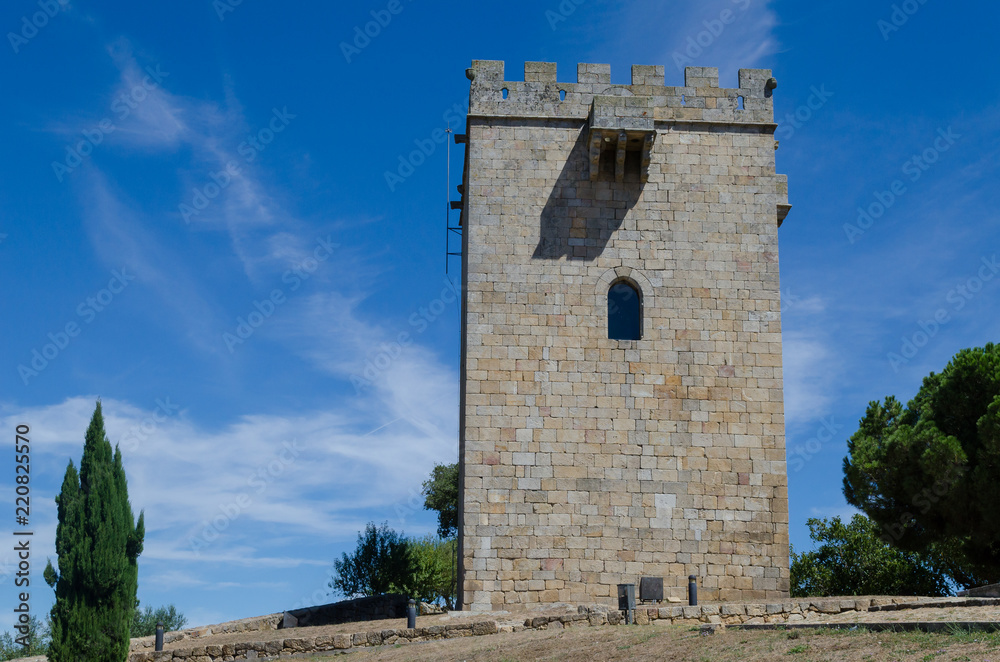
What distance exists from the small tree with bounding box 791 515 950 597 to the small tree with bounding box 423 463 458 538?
1049 cm

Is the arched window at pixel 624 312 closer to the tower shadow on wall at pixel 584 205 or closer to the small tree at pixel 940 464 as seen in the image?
the tower shadow on wall at pixel 584 205

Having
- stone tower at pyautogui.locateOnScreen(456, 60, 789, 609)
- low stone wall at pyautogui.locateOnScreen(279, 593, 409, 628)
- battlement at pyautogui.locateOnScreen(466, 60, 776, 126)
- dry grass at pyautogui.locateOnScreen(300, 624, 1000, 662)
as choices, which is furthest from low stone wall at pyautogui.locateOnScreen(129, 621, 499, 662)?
battlement at pyautogui.locateOnScreen(466, 60, 776, 126)

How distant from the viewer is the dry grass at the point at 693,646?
852 centimetres

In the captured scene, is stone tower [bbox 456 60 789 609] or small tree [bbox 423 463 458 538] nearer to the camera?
stone tower [bbox 456 60 789 609]

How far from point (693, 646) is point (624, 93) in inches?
438

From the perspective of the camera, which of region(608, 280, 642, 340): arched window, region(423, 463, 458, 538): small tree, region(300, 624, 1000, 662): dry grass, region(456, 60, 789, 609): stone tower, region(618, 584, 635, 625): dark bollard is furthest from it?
region(423, 463, 458, 538): small tree

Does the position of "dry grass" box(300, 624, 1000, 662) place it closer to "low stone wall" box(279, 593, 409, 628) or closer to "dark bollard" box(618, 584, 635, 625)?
"dark bollard" box(618, 584, 635, 625)

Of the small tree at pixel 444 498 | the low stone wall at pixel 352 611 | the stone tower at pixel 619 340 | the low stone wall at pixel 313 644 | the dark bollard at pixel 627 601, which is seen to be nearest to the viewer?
the dark bollard at pixel 627 601

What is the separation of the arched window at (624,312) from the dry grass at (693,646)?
5.95 metres

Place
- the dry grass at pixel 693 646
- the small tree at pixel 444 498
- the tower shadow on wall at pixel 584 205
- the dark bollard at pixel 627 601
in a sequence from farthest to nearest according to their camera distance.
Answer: the small tree at pixel 444 498
the tower shadow on wall at pixel 584 205
the dark bollard at pixel 627 601
the dry grass at pixel 693 646

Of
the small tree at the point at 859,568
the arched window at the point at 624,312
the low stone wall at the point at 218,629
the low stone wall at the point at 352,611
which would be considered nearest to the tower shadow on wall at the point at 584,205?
the arched window at the point at 624,312

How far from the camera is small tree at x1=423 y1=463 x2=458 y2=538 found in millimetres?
31922

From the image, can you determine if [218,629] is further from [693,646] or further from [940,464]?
[940,464]

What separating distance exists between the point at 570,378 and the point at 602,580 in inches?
133
